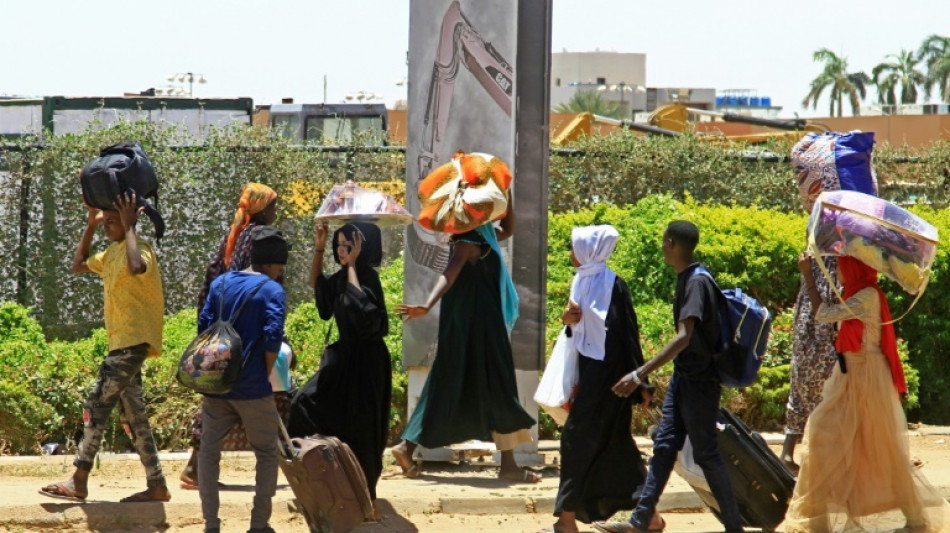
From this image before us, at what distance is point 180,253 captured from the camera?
1330 cm

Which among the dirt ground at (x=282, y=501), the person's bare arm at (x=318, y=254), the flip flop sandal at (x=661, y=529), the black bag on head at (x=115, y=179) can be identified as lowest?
the dirt ground at (x=282, y=501)

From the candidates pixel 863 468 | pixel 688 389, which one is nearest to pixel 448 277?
pixel 688 389

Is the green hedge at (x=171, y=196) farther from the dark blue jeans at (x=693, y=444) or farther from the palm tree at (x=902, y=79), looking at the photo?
the palm tree at (x=902, y=79)

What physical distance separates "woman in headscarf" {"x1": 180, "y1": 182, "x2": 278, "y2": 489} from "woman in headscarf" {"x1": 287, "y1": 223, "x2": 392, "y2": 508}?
2.30 ft

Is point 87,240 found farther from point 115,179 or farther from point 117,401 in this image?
point 117,401

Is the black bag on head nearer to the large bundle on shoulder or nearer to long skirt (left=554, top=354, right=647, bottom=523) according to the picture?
long skirt (left=554, top=354, right=647, bottom=523)

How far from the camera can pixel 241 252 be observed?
25.1ft

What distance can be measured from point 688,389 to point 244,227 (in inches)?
110

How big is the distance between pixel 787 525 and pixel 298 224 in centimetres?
760

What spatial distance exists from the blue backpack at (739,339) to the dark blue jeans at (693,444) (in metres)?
0.14

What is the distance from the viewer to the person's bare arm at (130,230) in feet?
23.0

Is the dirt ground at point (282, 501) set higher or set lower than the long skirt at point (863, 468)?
lower

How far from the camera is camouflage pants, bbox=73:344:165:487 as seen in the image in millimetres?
7125

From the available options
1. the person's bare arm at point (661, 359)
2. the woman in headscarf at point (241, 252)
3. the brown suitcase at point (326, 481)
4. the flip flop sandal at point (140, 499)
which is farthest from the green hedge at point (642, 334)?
the person's bare arm at point (661, 359)
